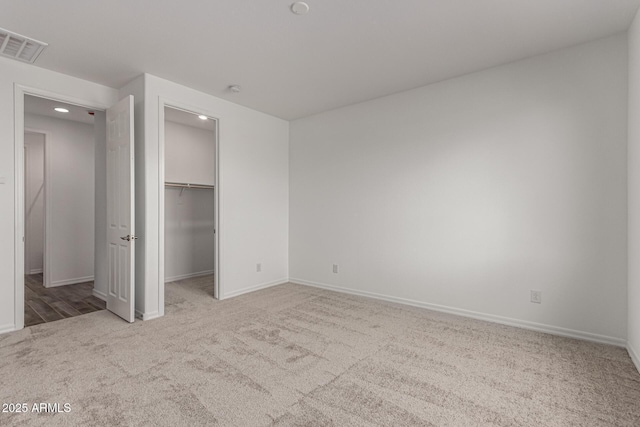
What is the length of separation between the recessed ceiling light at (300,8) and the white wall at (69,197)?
4637 mm

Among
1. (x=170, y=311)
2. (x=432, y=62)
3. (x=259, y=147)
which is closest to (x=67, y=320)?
(x=170, y=311)

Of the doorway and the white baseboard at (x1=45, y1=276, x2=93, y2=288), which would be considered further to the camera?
the white baseboard at (x1=45, y1=276, x2=93, y2=288)

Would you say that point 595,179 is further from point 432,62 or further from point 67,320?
point 67,320

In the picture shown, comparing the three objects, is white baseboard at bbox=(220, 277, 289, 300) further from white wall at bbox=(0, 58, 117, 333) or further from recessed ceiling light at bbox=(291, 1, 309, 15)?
recessed ceiling light at bbox=(291, 1, 309, 15)

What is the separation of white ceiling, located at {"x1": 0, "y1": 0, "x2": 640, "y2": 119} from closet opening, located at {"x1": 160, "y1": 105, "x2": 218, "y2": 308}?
173 cm

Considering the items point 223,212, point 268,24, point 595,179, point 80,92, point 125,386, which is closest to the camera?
point 125,386

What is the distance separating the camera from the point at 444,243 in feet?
11.7

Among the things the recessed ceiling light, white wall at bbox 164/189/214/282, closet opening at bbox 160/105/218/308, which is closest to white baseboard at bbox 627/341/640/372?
the recessed ceiling light

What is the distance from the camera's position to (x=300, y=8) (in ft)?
7.40

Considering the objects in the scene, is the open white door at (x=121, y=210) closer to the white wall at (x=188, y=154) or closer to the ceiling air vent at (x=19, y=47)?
the ceiling air vent at (x=19, y=47)

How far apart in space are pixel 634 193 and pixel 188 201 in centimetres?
562

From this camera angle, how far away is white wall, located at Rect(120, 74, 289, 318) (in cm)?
339

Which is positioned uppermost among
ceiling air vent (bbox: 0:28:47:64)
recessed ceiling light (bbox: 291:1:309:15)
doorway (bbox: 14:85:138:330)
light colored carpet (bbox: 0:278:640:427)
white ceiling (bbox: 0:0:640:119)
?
white ceiling (bbox: 0:0:640:119)

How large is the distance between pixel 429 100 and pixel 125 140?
3.39m
